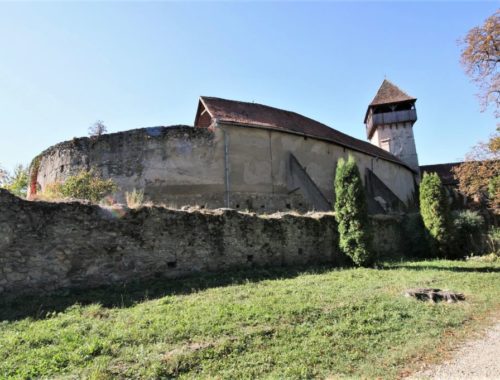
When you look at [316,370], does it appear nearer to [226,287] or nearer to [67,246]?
[226,287]

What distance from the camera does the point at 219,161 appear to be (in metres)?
17.7

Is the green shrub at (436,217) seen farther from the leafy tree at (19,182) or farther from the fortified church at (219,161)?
the leafy tree at (19,182)

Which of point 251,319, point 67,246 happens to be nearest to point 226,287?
point 251,319

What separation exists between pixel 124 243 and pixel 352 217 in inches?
298

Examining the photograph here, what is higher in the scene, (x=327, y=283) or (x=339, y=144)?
(x=339, y=144)

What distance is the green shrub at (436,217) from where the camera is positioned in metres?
14.8

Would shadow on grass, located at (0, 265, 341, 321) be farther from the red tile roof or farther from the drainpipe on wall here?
the red tile roof

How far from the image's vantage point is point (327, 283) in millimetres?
9383

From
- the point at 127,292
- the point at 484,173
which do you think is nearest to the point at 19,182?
the point at 127,292

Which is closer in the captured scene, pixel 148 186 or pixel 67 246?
pixel 67 246

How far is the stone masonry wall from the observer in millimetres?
8094

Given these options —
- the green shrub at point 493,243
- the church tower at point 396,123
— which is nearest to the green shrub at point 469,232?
the green shrub at point 493,243

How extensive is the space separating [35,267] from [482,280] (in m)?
11.4

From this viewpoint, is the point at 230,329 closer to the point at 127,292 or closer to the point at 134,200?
the point at 127,292
